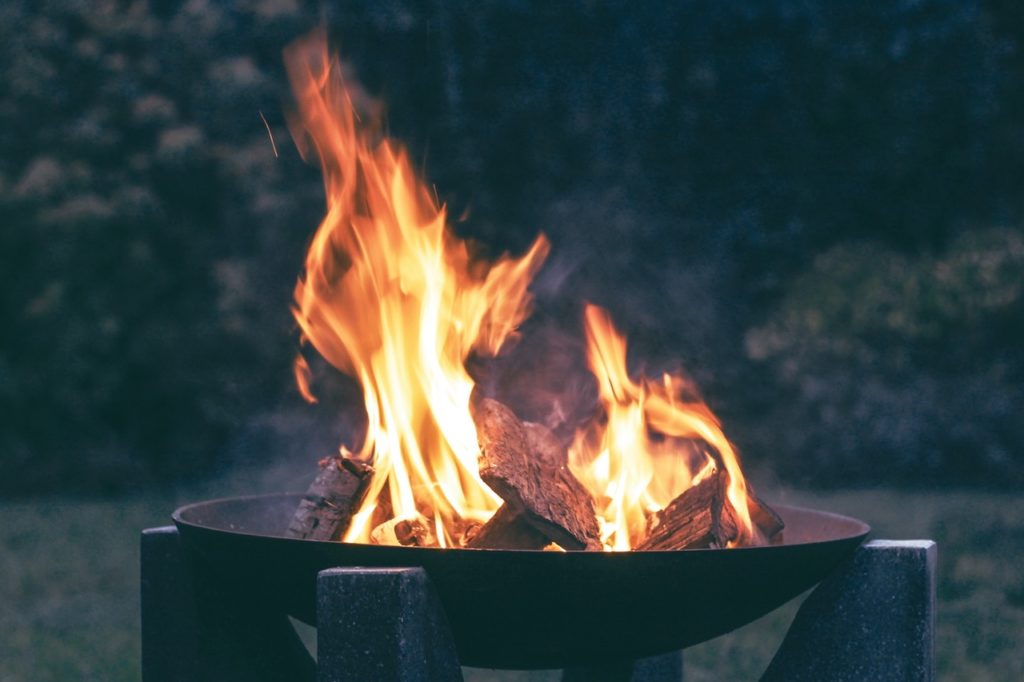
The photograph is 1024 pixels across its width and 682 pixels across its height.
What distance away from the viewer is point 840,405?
8.52 meters

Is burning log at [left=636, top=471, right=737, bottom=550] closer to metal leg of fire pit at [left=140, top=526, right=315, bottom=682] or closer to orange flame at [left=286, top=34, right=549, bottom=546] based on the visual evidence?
orange flame at [left=286, top=34, right=549, bottom=546]

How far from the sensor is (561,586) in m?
1.98

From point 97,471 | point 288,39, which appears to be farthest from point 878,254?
point 97,471

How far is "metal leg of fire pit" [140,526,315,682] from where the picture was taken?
2.43 m

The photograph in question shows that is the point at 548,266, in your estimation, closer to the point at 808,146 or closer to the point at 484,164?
the point at 484,164

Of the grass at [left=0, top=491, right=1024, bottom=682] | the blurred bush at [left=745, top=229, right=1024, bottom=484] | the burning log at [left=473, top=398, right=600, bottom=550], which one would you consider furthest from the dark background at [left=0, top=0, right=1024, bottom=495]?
the burning log at [left=473, top=398, right=600, bottom=550]

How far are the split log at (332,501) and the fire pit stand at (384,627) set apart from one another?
182 millimetres

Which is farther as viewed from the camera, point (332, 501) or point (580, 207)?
point (580, 207)

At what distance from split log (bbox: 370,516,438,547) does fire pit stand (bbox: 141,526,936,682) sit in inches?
9.7

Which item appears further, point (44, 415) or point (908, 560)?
point (44, 415)

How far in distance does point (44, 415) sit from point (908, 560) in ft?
26.7

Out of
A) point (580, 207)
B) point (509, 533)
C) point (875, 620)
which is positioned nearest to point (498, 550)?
point (509, 533)

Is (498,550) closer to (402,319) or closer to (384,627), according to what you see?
(384,627)

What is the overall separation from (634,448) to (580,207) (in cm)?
590
